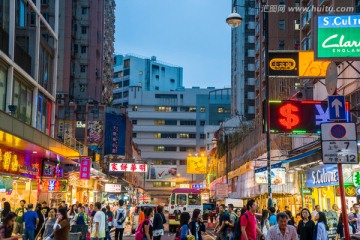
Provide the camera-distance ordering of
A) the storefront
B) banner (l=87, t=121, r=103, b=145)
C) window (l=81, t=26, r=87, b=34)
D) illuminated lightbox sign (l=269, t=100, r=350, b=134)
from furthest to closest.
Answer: window (l=81, t=26, r=87, b=34), banner (l=87, t=121, r=103, b=145), the storefront, illuminated lightbox sign (l=269, t=100, r=350, b=134)

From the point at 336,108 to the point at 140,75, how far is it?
445 ft

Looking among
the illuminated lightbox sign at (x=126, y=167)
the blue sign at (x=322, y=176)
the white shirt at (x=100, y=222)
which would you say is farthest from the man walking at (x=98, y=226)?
the illuminated lightbox sign at (x=126, y=167)

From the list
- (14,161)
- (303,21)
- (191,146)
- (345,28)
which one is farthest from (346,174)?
(191,146)

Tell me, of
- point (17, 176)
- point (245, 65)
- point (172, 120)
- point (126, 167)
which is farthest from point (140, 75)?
point (17, 176)

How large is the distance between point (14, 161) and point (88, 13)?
53618 millimetres

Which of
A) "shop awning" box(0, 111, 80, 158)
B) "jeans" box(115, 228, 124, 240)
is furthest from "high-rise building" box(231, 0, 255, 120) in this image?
"jeans" box(115, 228, 124, 240)

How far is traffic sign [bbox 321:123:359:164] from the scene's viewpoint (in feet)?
28.4

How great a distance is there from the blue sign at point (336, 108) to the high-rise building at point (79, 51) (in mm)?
62550

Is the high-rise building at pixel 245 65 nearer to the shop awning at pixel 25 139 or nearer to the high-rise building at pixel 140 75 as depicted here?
the high-rise building at pixel 140 75

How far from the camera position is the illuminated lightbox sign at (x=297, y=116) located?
22.6 metres

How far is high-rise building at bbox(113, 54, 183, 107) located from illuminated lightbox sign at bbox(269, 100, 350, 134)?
11426 cm

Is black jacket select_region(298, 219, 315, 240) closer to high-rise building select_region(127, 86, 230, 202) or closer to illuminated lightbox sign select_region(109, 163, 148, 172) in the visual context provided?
illuminated lightbox sign select_region(109, 163, 148, 172)

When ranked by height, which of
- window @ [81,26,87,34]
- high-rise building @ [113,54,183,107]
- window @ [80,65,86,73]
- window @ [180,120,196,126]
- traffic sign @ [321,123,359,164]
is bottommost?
traffic sign @ [321,123,359,164]

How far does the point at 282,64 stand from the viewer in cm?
2377
